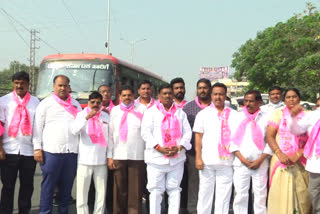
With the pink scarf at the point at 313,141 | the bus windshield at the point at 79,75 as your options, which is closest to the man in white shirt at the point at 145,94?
the pink scarf at the point at 313,141

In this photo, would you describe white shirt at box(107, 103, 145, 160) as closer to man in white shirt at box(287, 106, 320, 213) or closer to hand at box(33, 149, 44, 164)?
hand at box(33, 149, 44, 164)

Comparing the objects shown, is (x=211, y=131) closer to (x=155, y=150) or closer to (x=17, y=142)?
(x=155, y=150)

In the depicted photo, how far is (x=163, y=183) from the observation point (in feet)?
14.7

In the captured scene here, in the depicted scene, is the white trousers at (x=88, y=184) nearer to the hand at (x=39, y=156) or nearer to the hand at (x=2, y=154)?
the hand at (x=39, y=156)

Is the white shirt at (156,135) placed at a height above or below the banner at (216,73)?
below

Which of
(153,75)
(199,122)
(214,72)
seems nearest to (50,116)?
(199,122)

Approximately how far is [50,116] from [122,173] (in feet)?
3.92

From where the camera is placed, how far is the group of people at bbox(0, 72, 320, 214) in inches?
172

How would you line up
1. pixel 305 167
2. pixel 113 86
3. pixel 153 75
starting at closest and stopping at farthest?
pixel 305 167 → pixel 113 86 → pixel 153 75

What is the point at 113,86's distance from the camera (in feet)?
33.8

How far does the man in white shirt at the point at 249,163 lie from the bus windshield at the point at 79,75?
6347 millimetres

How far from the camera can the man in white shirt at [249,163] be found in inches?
175

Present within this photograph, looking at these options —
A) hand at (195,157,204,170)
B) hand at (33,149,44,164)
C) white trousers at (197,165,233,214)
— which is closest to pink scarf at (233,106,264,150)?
white trousers at (197,165,233,214)

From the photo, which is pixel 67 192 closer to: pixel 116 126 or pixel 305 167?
pixel 116 126
